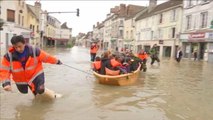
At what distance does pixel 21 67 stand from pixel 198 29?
3205 cm

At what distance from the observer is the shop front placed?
110ft

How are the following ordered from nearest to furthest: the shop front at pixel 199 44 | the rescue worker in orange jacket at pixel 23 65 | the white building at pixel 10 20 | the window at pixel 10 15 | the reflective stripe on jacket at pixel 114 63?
the rescue worker in orange jacket at pixel 23 65
the reflective stripe on jacket at pixel 114 63
the shop front at pixel 199 44
the white building at pixel 10 20
the window at pixel 10 15

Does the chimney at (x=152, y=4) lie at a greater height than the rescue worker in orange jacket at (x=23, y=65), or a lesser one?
greater

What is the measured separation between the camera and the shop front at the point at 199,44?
110ft

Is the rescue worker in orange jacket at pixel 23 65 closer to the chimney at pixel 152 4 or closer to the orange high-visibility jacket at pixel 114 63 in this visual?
the orange high-visibility jacket at pixel 114 63

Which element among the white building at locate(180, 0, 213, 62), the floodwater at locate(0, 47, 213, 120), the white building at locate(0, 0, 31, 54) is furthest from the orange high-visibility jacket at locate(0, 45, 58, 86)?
the white building at locate(0, 0, 31, 54)

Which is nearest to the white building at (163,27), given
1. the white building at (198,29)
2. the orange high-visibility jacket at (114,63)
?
the white building at (198,29)

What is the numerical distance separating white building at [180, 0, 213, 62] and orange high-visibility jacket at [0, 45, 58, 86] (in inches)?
1132

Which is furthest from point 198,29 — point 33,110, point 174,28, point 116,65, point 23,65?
point 23,65

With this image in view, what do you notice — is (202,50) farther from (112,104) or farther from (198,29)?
(112,104)

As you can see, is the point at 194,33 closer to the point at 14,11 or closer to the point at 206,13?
the point at 206,13

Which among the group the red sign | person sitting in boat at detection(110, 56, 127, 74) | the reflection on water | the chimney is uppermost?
the chimney

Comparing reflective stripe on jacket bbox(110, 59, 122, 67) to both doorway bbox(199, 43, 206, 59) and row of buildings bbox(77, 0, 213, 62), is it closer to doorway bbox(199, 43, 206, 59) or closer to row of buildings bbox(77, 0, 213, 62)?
row of buildings bbox(77, 0, 213, 62)

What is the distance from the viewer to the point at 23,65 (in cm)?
670
